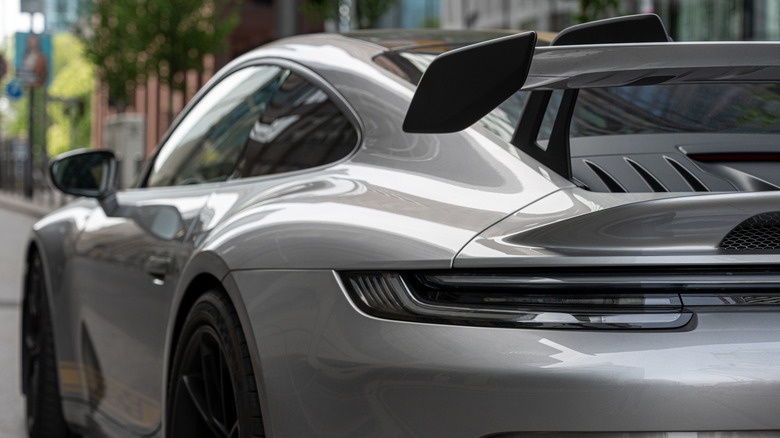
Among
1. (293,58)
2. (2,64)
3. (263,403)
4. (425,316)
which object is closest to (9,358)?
(293,58)

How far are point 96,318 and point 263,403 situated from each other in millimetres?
1480

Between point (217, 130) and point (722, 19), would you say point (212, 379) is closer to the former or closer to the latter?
point (217, 130)

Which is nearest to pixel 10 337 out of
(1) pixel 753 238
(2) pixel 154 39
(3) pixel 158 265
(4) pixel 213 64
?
(3) pixel 158 265

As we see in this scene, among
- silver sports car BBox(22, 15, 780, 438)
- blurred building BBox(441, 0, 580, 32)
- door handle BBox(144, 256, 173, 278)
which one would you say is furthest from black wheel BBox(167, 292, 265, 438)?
blurred building BBox(441, 0, 580, 32)

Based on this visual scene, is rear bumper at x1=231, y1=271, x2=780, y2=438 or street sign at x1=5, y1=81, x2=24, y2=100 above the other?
rear bumper at x1=231, y1=271, x2=780, y2=438

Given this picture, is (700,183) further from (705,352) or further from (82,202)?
(82,202)

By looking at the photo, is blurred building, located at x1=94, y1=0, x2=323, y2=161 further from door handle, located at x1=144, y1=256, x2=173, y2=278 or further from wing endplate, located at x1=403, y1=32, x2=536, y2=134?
wing endplate, located at x1=403, y1=32, x2=536, y2=134

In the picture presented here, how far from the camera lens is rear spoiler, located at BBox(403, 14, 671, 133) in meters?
2.05

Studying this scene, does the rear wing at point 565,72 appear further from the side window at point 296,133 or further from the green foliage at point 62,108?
the green foliage at point 62,108

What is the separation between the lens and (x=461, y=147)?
2.46m

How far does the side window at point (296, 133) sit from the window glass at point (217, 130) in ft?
0.25

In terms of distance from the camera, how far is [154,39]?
29031 mm

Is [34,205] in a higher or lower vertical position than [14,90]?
lower

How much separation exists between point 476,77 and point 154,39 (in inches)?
1093
